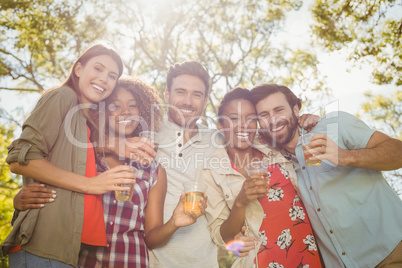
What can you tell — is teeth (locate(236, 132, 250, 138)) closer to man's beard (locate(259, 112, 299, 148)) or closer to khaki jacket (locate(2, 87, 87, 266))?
man's beard (locate(259, 112, 299, 148))

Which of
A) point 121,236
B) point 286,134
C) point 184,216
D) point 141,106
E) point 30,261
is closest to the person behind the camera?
point 30,261

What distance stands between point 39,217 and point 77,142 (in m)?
0.70

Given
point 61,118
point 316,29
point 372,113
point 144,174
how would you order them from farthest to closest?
point 372,113 < point 316,29 < point 144,174 < point 61,118

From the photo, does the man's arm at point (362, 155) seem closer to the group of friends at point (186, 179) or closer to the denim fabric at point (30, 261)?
the group of friends at point (186, 179)

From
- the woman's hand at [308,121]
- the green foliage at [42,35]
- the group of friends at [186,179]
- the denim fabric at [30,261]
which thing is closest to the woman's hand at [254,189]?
the group of friends at [186,179]

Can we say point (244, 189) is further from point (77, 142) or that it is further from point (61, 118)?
point (61, 118)

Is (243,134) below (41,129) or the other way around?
the other way around

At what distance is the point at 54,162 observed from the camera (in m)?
2.38

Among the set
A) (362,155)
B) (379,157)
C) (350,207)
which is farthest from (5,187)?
(379,157)

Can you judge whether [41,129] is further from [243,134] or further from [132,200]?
[243,134]

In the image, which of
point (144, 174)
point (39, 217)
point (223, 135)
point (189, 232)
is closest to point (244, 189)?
point (189, 232)

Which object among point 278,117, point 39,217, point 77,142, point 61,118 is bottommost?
point 39,217

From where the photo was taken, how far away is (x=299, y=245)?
11.0 ft

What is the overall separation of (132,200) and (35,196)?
39.6 inches
